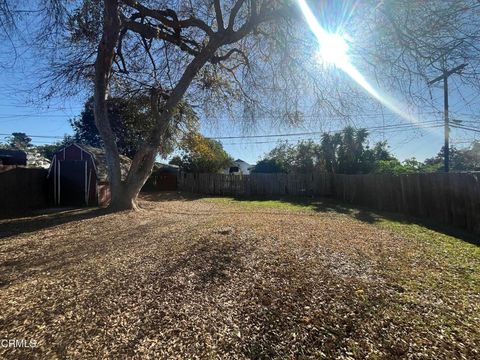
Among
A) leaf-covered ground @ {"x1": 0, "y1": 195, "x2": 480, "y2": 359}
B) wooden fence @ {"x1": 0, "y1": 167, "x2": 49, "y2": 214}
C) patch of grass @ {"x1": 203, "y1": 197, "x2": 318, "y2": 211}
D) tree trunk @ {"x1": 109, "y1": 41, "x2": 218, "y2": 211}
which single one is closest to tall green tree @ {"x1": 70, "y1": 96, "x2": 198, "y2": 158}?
tree trunk @ {"x1": 109, "y1": 41, "x2": 218, "y2": 211}

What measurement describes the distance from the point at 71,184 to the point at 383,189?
46.4ft

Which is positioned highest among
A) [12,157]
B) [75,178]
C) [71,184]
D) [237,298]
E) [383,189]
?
[12,157]

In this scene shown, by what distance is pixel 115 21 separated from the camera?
8.60 m

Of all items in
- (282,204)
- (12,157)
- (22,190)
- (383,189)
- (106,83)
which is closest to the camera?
(106,83)

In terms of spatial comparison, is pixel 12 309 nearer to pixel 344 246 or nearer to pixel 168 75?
pixel 344 246

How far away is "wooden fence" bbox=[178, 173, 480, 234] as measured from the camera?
832 centimetres

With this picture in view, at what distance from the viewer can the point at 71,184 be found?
12.0m

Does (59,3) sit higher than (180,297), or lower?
higher

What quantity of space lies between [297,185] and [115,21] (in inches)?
568

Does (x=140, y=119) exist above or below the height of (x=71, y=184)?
above

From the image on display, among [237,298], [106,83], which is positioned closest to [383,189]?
[237,298]

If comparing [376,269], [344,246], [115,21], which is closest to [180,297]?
[376,269]

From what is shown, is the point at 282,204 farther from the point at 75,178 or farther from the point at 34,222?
Answer: the point at 34,222

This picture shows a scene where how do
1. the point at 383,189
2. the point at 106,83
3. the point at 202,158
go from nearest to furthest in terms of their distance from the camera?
the point at 106,83 → the point at 383,189 → the point at 202,158
